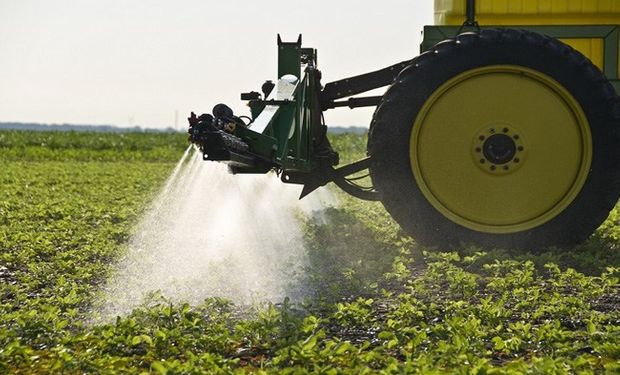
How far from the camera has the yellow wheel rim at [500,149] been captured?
7.26 metres

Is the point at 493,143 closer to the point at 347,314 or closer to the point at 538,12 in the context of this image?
the point at 538,12

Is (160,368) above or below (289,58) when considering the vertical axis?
below

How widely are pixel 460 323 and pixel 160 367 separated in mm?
1682

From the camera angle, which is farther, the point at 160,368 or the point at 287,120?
the point at 287,120

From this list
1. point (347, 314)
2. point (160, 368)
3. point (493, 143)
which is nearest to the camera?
point (160, 368)

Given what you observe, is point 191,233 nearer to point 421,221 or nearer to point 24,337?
point 421,221

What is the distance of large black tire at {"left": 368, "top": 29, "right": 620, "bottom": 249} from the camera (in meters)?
7.15

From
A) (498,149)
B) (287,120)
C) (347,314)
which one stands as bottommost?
(347,314)

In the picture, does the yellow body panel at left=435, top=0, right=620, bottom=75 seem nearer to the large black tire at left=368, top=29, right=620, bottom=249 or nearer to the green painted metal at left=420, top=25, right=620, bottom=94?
the green painted metal at left=420, top=25, right=620, bottom=94

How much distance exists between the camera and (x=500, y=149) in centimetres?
732

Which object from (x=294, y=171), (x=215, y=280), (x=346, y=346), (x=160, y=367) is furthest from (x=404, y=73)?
(x=160, y=367)

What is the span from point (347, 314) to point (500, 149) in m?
2.42

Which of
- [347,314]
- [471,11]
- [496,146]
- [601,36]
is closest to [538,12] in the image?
[601,36]

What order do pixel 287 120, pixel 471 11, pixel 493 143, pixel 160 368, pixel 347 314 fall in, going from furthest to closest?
1. pixel 471 11
2. pixel 287 120
3. pixel 493 143
4. pixel 347 314
5. pixel 160 368
